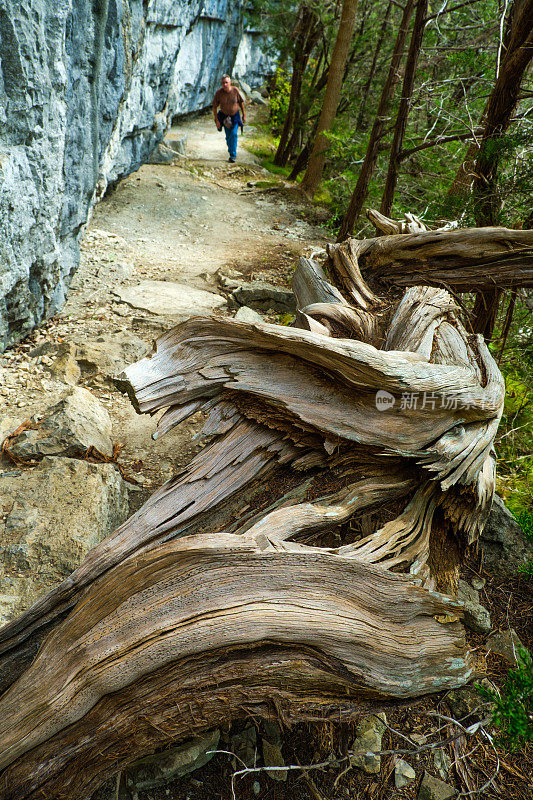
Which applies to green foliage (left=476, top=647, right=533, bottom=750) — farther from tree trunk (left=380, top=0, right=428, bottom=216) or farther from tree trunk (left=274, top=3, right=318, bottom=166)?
tree trunk (left=274, top=3, right=318, bottom=166)

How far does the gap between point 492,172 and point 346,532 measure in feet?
12.7

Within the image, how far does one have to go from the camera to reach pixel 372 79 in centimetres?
1261

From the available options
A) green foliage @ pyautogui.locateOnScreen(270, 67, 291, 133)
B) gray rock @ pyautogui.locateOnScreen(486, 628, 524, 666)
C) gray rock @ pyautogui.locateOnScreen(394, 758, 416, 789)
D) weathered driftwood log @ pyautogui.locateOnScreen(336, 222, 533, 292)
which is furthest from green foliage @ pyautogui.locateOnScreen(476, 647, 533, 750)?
green foliage @ pyautogui.locateOnScreen(270, 67, 291, 133)

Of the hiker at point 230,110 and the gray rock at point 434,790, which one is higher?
the hiker at point 230,110

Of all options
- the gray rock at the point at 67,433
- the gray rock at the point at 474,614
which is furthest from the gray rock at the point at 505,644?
the gray rock at the point at 67,433

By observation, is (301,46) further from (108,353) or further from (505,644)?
(505,644)

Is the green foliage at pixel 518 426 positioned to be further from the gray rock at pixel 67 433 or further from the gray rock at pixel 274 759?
the gray rock at pixel 67 433

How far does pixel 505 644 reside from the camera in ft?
8.80

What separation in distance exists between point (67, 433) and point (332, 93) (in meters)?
10.9

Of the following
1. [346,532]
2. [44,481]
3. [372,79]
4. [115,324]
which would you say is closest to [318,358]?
[346,532]

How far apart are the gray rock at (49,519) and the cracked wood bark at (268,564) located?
0.74m

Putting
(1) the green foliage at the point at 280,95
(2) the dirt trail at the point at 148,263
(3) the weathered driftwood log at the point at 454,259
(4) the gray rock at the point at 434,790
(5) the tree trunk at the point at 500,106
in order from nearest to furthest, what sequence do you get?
(4) the gray rock at the point at 434,790 → (3) the weathered driftwood log at the point at 454,259 → (5) the tree trunk at the point at 500,106 → (2) the dirt trail at the point at 148,263 → (1) the green foliage at the point at 280,95

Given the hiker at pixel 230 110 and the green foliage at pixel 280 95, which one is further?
the green foliage at pixel 280 95

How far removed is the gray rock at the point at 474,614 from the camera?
273 centimetres
